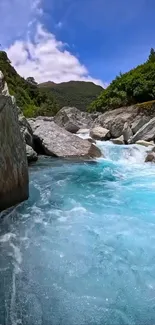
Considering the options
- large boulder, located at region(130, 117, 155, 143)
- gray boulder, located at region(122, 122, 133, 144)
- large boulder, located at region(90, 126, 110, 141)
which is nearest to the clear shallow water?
large boulder, located at region(130, 117, 155, 143)

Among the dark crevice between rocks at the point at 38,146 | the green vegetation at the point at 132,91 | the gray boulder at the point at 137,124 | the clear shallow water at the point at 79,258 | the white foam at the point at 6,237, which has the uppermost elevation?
the green vegetation at the point at 132,91

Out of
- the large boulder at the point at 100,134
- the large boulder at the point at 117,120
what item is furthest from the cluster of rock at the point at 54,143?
the large boulder at the point at 117,120

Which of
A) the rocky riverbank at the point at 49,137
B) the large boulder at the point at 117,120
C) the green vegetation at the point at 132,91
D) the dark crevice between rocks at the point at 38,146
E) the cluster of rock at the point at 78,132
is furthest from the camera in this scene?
the green vegetation at the point at 132,91

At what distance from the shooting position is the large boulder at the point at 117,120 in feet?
66.7

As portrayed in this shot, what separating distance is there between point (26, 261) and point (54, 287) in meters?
0.80

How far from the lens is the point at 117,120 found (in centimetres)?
2103

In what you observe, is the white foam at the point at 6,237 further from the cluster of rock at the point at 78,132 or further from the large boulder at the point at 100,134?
the large boulder at the point at 100,134

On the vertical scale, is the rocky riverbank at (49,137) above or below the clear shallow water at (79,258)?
above

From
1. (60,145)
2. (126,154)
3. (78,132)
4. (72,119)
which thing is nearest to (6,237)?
(60,145)

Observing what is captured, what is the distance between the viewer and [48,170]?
11680 mm

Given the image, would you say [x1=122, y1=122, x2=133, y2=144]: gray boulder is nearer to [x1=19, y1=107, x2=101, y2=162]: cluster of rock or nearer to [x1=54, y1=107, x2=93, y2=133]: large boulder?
[x1=19, y1=107, x2=101, y2=162]: cluster of rock

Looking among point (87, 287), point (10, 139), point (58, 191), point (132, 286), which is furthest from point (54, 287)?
point (58, 191)

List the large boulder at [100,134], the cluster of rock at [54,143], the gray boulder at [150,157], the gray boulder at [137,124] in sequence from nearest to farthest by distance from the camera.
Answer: the gray boulder at [150,157] → the cluster of rock at [54,143] → the gray boulder at [137,124] → the large boulder at [100,134]

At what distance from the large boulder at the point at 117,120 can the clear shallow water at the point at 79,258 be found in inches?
456
